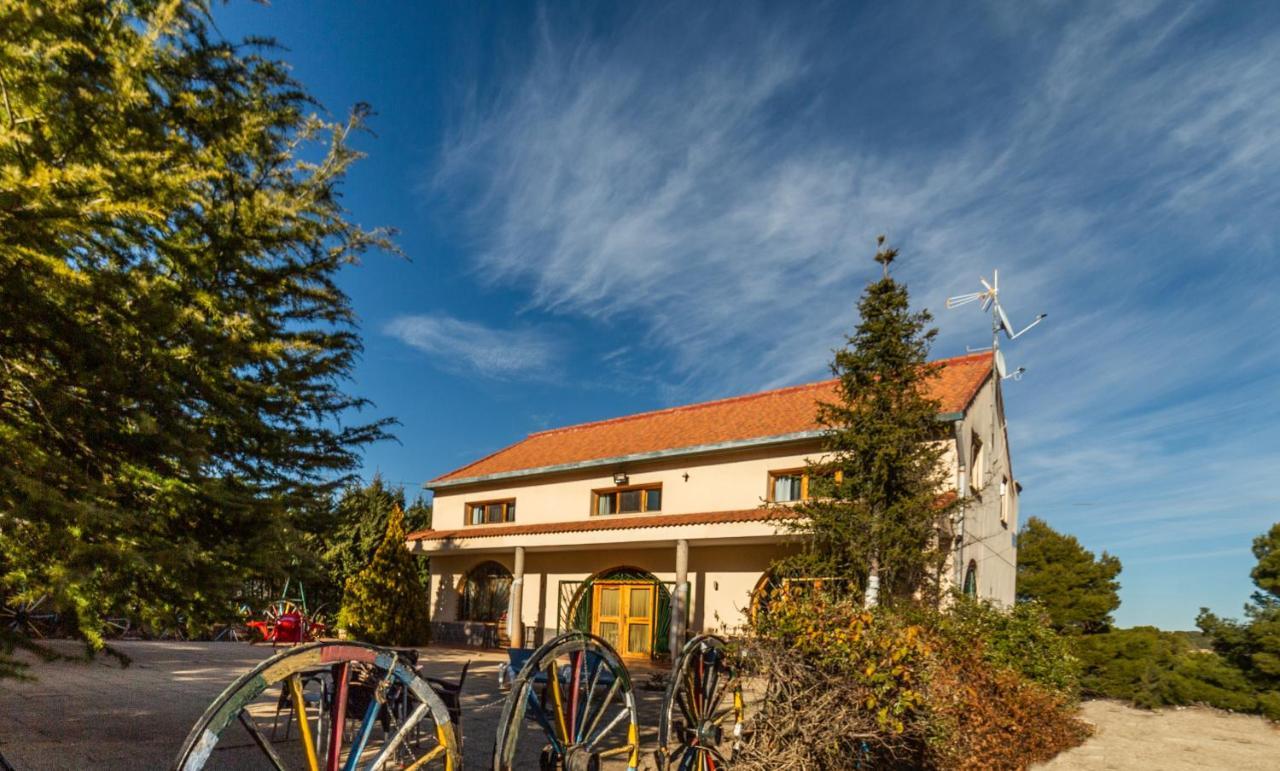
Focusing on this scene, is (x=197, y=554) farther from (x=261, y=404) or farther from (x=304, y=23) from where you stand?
(x=304, y=23)

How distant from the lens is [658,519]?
673 inches

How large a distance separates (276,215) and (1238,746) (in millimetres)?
15359

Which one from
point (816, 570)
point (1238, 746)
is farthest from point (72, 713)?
point (1238, 746)

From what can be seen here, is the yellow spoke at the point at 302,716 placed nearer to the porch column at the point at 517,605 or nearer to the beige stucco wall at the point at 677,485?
the beige stucco wall at the point at 677,485

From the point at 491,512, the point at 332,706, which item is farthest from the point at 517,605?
the point at 332,706

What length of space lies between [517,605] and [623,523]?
13.7 feet

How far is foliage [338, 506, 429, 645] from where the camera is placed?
18.8 metres

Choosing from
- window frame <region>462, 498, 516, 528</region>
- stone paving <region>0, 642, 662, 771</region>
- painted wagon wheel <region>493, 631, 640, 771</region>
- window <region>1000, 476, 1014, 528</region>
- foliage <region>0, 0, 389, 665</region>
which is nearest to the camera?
painted wagon wheel <region>493, 631, 640, 771</region>

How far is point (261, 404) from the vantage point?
7.45 meters

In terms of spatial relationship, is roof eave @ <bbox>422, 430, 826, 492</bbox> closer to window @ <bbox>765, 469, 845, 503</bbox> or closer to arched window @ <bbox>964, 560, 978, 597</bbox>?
window @ <bbox>765, 469, 845, 503</bbox>

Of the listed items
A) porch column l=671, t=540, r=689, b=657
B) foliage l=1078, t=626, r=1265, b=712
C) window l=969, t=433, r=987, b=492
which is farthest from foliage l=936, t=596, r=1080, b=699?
foliage l=1078, t=626, r=1265, b=712

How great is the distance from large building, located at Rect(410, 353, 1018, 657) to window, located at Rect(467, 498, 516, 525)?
47mm

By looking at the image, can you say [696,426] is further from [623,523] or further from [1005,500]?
[1005,500]

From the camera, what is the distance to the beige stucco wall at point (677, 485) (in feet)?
54.9
